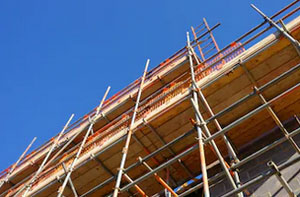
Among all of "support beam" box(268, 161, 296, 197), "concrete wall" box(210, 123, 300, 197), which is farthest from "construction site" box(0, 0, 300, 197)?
"support beam" box(268, 161, 296, 197)

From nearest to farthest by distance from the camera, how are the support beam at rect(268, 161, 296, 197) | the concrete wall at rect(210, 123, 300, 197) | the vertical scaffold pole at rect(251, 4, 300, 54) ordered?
the support beam at rect(268, 161, 296, 197), the concrete wall at rect(210, 123, 300, 197), the vertical scaffold pole at rect(251, 4, 300, 54)

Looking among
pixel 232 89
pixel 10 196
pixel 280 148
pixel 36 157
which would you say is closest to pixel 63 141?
pixel 36 157

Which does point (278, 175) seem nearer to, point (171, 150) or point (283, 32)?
point (283, 32)

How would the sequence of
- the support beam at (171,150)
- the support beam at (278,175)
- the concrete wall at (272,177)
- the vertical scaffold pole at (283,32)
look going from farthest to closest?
the support beam at (171,150) < the vertical scaffold pole at (283,32) < the concrete wall at (272,177) < the support beam at (278,175)

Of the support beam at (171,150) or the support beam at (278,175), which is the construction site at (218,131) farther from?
the support beam at (278,175)

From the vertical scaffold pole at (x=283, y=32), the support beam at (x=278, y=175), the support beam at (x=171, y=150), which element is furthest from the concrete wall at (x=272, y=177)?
the vertical scaffold pole at (x=283, y=32)

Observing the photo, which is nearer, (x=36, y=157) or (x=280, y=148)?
(x=280, y=148)

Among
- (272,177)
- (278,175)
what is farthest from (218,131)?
(278,175)

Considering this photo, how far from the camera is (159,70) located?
15555 mm

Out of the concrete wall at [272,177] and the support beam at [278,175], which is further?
the concrete wall at [272,177]

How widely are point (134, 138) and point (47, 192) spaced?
4006 millimetres

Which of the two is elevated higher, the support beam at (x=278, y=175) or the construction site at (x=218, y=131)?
the construction site at (x=218, y=131)

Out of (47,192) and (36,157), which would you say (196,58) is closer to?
(47,192)

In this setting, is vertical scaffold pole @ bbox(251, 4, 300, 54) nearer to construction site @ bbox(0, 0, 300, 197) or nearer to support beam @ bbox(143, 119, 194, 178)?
construction site @ bbox(0, 0, 300, 197)
